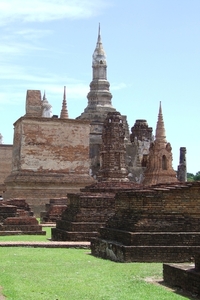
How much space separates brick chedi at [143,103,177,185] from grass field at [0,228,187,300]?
23963mm

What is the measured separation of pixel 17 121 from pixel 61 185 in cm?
425

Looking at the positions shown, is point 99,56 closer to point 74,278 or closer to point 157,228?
point 157,228

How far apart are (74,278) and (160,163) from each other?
2809 cm

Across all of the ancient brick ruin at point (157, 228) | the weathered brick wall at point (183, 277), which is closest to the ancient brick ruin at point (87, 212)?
the ancient brick ruin at point (157, 228)

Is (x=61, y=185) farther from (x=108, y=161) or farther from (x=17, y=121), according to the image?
(x=108, y=161)

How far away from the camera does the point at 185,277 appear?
24.3 feet

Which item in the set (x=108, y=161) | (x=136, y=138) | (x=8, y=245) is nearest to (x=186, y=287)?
(x=8, y=245)

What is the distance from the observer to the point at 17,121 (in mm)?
29750

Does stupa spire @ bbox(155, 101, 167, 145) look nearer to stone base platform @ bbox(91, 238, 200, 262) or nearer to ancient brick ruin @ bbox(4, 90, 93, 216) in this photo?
ancient brick ruin @ bbox(4, 90, 93, 216)

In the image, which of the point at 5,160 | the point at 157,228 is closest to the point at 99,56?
the point at 5,160

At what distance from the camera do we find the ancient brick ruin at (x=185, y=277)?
7109mm

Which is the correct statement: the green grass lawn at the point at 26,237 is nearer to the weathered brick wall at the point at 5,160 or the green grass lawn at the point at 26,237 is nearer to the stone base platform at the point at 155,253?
the stone base platform at the point at 155,253

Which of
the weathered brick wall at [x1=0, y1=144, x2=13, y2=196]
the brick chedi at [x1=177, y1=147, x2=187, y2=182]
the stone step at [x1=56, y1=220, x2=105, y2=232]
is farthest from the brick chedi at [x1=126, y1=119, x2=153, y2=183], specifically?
the stone step at [x1=56, y1=220, x2=105, y2=232]

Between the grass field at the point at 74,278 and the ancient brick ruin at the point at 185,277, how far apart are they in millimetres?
223
